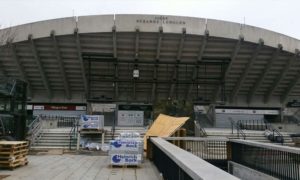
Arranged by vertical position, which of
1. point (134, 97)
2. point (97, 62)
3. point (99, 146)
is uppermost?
point (97, 62)

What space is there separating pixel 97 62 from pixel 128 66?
10.4 ft

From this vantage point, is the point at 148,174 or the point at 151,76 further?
the point at 151,76

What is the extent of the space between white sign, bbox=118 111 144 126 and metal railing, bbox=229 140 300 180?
1217 inches

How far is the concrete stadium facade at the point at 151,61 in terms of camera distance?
123 feet

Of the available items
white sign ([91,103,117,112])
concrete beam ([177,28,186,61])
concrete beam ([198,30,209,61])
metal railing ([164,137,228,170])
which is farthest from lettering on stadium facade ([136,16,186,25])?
metal railing ([164,137,228,170])

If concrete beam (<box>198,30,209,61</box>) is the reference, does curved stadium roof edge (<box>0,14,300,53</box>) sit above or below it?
above

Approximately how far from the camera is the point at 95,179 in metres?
11.5

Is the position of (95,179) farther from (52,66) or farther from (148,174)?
(52,66)

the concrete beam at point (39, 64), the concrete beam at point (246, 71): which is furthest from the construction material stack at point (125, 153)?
the concrete beam at point (246, 71)

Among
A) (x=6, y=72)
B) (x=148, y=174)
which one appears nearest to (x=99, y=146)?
(x=148, y=174)

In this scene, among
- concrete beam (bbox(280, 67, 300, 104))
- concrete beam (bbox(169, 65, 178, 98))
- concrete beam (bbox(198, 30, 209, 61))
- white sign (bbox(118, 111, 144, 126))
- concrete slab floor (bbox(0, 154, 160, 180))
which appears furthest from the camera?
concrete beam (bbox(280, 67, 300, 104))

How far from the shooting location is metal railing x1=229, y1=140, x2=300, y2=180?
9789 millimetres

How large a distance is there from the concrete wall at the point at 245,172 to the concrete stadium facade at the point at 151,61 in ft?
77.5

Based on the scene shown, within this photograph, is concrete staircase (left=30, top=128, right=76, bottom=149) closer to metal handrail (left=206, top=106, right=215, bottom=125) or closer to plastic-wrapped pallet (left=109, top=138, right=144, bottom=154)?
plastic-wrapped pallet (left=109, top=138, right=144, bottom=154)
